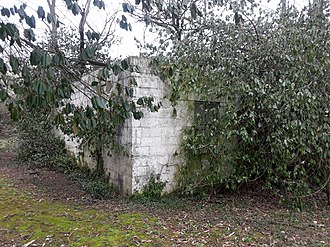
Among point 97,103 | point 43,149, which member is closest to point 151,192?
point 97,103

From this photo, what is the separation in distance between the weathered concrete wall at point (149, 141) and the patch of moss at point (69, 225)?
2.89ft

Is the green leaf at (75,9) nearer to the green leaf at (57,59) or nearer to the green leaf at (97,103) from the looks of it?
the green leaf at (57,59)

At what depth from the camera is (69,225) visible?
13.8ft

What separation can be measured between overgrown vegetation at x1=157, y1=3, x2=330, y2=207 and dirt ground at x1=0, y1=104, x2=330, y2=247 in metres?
0.36

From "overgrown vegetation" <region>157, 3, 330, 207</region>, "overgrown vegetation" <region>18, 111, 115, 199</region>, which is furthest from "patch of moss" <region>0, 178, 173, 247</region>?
"overgrown vegetation" <region>18, 111, 115, 199</region>

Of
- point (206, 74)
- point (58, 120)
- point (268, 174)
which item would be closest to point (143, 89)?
point (206, 74)

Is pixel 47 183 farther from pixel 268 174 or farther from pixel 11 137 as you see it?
Result: pixel 11 137

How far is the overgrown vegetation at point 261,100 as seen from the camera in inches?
175

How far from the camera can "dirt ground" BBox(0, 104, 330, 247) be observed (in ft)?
12.2

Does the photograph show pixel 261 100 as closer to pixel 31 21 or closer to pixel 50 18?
pixel 50 18

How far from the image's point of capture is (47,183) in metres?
6.79

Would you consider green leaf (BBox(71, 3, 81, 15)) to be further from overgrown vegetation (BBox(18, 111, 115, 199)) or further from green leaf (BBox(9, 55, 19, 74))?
overgrown vegetation (BBox(18, 111, 115, 199))

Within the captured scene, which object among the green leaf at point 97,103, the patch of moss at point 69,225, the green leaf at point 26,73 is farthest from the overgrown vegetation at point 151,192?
the green leaf at point 26,73

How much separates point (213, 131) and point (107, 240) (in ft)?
7.89
